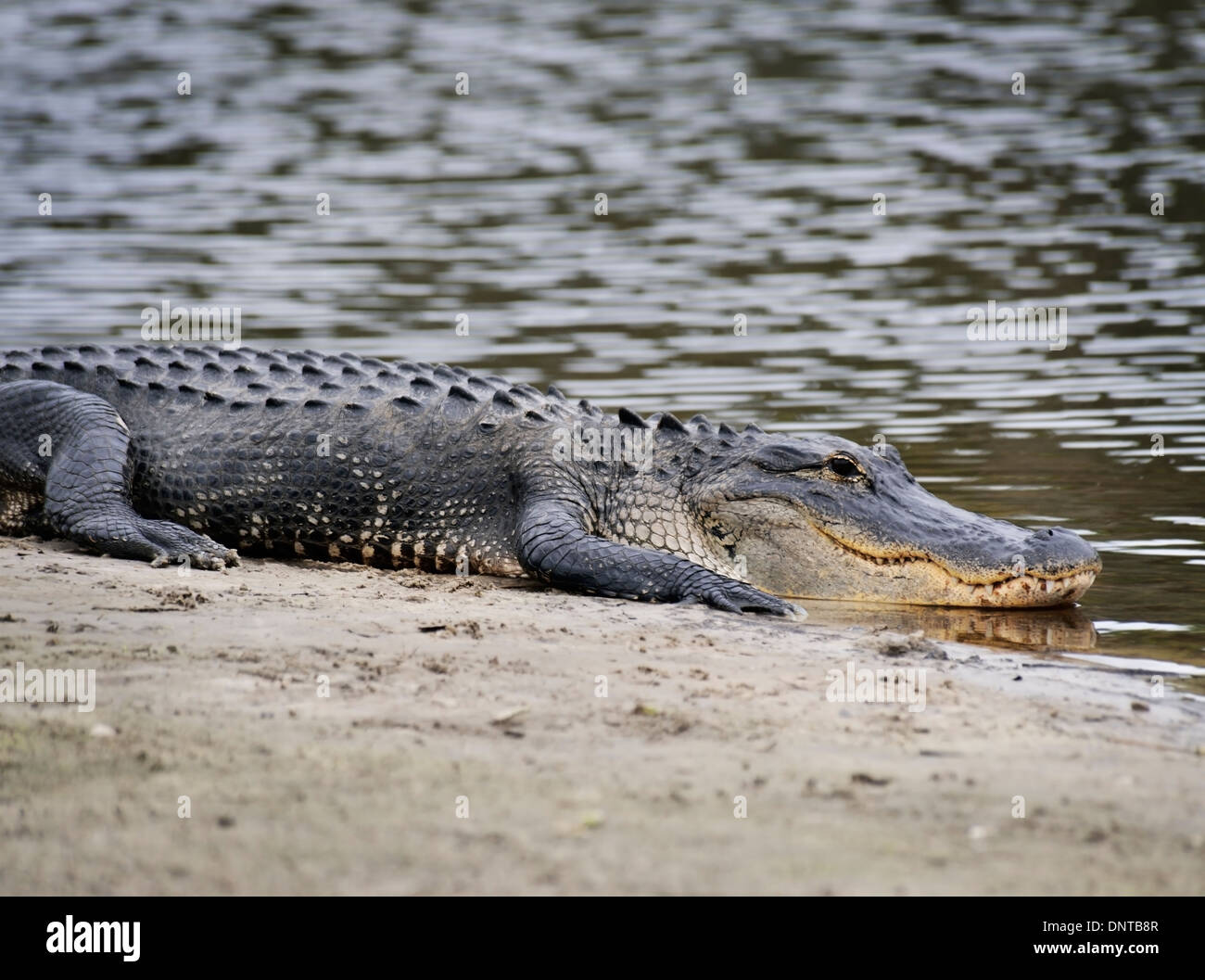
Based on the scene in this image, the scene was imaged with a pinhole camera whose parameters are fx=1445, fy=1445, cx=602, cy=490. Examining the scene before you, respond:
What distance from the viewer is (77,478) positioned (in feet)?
19.8

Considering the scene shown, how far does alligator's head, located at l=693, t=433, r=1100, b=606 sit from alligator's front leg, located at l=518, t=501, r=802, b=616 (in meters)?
0.45

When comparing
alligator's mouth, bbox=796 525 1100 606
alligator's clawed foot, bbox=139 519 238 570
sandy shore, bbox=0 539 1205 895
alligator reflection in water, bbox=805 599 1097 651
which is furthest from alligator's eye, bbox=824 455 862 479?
alligator's clawed foot, bbox=139 519 238 570

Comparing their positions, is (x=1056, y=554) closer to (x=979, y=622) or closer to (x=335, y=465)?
(x=979, y=622)

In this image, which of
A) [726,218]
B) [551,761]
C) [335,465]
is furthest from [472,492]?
[726,218]

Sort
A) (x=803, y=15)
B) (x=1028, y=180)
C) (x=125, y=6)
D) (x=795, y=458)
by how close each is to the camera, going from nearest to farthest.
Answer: (x=795, y=458) < (x=1028, y=180) < (x=803, y=15) < (x=125, y=6)

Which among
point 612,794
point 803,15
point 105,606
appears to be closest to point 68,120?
point 803,15

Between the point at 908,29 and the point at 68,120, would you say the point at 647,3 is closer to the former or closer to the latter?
the point at 908,29

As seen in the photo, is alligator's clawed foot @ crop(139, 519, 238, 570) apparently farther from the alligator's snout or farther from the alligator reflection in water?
the alligator's snout

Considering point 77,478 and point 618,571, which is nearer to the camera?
point 618,571

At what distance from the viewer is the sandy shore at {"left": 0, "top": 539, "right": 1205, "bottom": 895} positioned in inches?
111

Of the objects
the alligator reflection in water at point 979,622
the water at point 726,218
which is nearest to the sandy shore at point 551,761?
the alligator reflection in water at point 979,622

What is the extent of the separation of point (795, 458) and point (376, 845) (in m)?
3.66

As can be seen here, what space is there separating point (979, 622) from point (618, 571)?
1.45 meters
